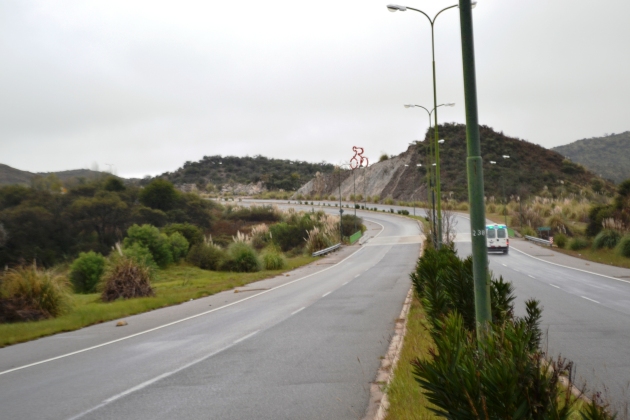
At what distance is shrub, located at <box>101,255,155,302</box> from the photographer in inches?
963

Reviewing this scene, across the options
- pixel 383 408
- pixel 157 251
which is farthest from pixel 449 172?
pixel 383 408

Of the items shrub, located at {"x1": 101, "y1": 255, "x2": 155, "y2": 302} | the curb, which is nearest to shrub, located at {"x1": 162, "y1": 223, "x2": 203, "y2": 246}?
shrub, located at {"x1": 101, "y1": 255, "x2": 155, "y2": 302}

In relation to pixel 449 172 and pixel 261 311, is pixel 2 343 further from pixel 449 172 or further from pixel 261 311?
pixel 449 172

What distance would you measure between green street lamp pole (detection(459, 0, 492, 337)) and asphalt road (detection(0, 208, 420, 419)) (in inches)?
85.6

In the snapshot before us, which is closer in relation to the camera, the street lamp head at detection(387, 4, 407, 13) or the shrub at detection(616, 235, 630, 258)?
the street lamp head at detection(387, 4, 407, 13)

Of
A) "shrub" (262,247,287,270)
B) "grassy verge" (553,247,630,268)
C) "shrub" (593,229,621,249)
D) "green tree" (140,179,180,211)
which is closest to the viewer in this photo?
"grassy verge" (553,247,630,268)

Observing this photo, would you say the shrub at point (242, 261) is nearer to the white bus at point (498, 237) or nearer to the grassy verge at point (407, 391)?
the white bus at point (498, 237)

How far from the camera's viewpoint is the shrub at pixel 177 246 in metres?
44.1

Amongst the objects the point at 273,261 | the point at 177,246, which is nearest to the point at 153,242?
the point at 177,246

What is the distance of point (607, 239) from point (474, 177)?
42322 mm

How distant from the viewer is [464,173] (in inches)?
3890

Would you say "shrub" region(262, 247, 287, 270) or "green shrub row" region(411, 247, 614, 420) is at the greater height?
"green shrub row" region(411, 247, 614, 420)

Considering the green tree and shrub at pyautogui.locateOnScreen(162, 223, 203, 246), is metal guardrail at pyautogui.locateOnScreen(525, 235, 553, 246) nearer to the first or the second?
shrub at pyautogui.locateOnScreen(162, 223, 203, 246)

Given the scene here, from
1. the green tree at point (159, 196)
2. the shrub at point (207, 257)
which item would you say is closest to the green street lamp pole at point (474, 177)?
the shrub at point (207, 257)
